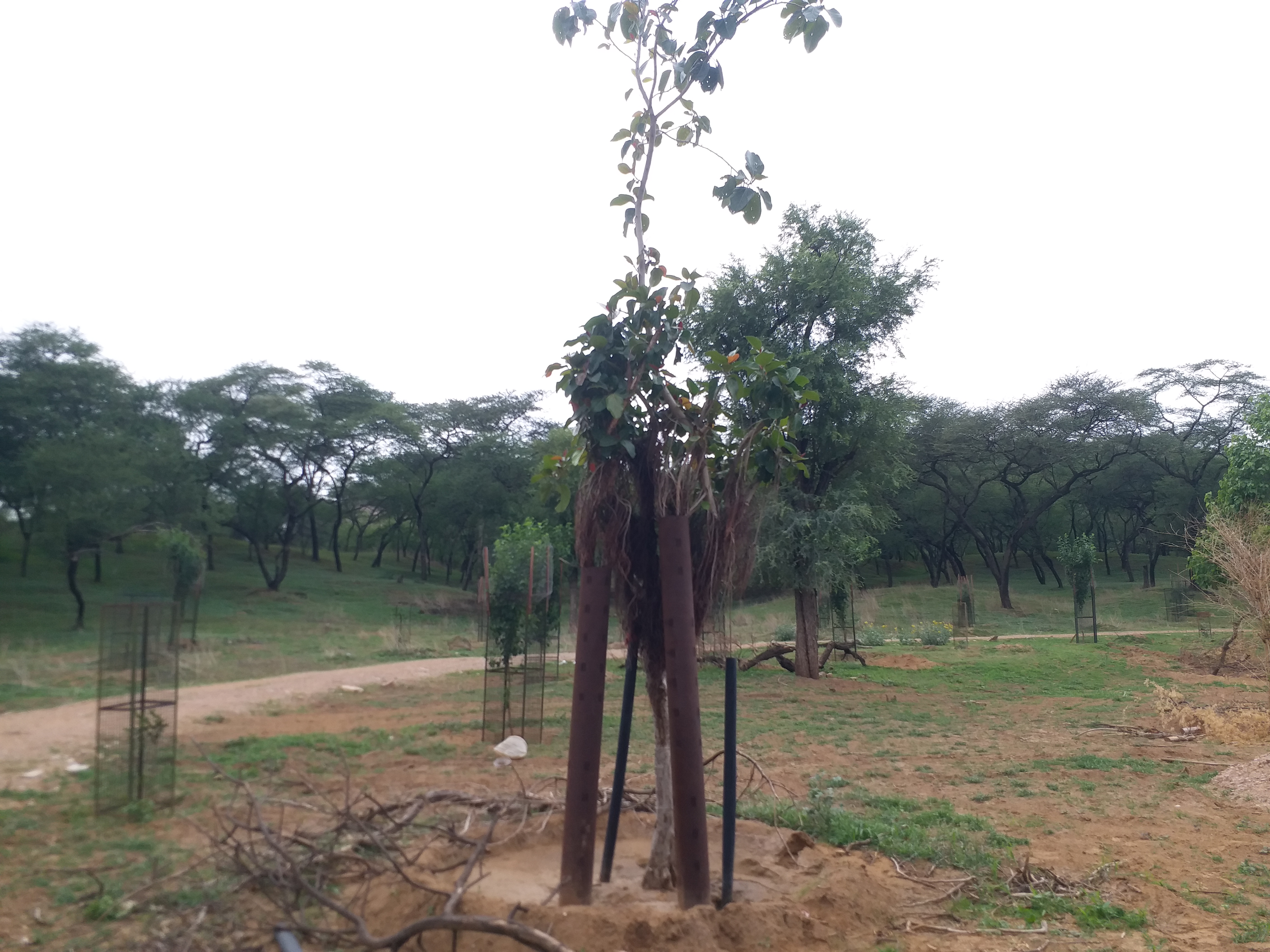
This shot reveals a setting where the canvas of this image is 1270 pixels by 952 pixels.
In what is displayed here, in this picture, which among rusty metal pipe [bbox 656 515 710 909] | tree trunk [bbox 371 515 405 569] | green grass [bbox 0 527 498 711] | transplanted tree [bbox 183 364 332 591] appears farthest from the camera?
tree trunk [bbox 371 515 405 569]

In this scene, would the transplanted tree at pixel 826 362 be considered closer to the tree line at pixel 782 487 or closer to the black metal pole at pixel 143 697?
the tree line at pixel 782 487

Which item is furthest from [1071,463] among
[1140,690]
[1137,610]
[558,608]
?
[558,608]

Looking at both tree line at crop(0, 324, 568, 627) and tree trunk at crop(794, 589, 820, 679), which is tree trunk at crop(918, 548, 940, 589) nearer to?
tree line at crop(0, 324, 568, 627)

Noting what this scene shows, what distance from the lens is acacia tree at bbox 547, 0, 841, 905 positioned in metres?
4.84

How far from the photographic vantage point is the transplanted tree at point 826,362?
54.8 ft

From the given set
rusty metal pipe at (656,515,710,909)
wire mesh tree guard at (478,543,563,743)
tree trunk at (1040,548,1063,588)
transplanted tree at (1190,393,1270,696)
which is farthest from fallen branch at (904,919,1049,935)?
tree trunk at (1040,548,1063,588)

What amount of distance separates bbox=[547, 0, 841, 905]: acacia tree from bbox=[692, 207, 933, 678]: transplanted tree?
11.1 metres

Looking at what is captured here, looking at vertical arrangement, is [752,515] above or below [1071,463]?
below

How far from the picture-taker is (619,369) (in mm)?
4844

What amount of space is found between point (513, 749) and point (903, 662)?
502 inches

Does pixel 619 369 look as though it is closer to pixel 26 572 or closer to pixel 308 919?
pixel 308 919

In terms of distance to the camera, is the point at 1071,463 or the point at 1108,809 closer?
the point at 1108,809

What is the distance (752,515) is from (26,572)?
28631mm

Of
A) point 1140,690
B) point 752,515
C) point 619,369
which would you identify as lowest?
point 1140,690
